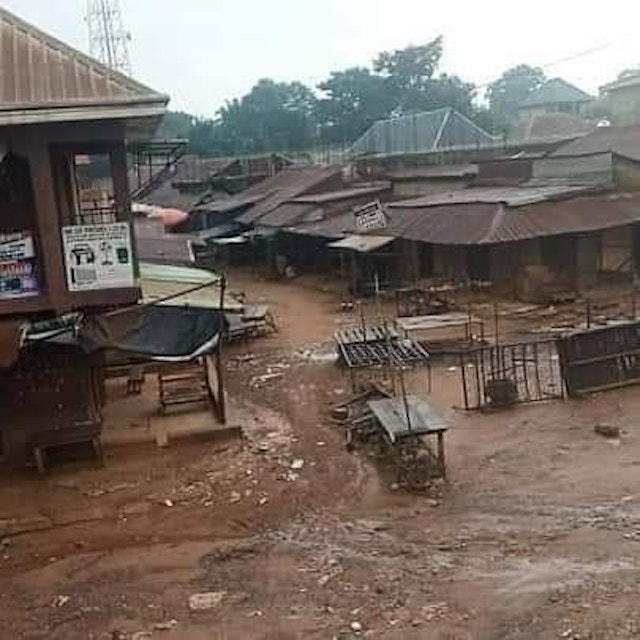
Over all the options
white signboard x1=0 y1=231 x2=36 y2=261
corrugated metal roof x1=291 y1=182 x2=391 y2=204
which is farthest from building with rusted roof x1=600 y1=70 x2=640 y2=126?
white signboard x1=0 y1=231 x2=36 y2=261

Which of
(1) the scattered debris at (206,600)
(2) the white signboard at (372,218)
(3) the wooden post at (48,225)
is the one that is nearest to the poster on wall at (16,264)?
(3) the wooden post at (48,225)

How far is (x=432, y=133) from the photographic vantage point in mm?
43812

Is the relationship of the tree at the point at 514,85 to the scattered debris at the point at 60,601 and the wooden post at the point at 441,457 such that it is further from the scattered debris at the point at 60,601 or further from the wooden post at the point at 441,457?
the scattered debris at the point at 60,601

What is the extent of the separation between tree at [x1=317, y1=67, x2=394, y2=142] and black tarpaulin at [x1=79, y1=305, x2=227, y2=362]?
175ft

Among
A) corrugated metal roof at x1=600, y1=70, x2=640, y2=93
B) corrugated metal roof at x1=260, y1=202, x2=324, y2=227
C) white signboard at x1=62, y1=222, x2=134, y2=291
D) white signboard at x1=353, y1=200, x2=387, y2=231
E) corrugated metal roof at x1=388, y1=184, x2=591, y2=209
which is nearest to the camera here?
white signboard at x1=62, y1=222, x2=134, y2=291

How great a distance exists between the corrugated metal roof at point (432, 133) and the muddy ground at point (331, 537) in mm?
29701

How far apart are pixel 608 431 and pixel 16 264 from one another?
8761mm

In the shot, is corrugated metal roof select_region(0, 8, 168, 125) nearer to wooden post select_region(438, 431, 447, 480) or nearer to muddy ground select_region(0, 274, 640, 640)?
muddy ground select_region(0, 274, 640, 640)

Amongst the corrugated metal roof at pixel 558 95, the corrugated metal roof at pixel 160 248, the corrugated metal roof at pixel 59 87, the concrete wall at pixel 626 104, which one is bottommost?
the corrugated metal roof at pixel 160 248

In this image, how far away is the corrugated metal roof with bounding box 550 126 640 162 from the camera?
89.8ft

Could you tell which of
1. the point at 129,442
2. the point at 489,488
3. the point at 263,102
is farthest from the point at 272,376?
the point at 263,102

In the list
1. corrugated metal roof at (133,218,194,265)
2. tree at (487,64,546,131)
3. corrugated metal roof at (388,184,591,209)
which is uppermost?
tree at (487,64,546,131)

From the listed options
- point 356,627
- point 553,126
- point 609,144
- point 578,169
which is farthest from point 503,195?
point 553,126

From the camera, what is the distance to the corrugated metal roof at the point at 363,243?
27812 millimetres
